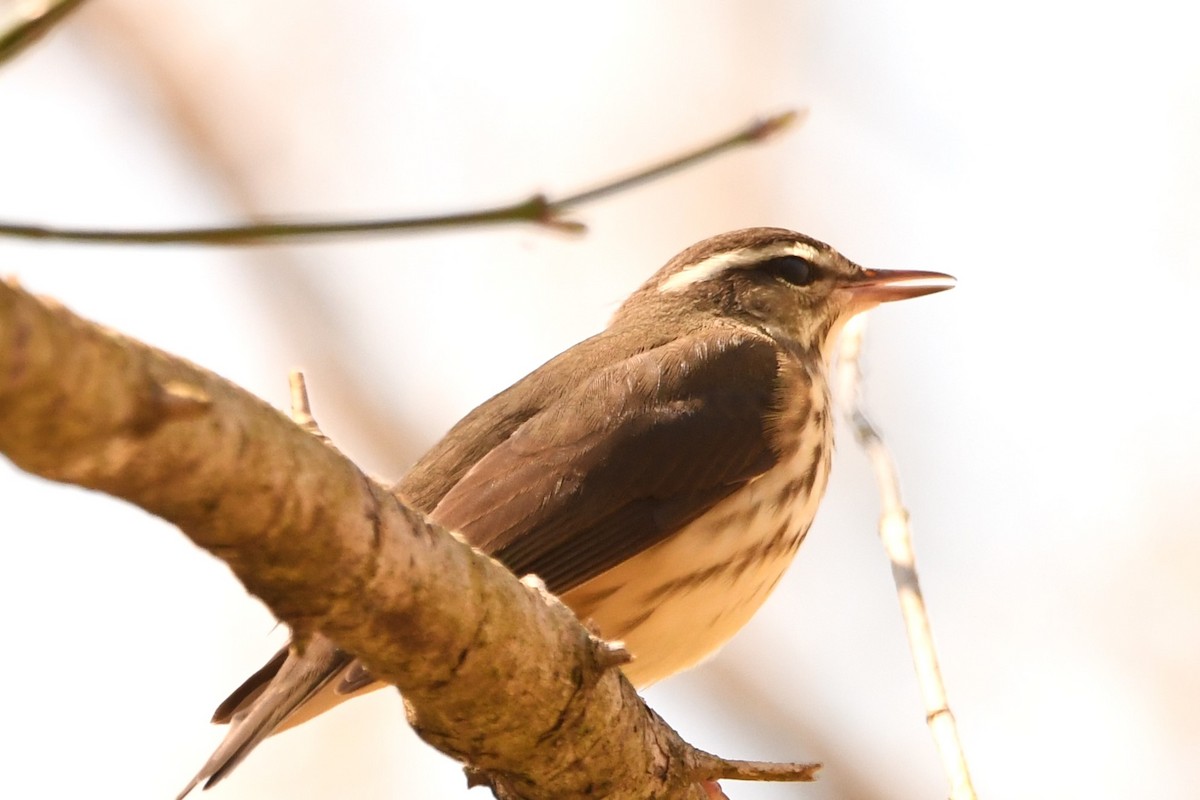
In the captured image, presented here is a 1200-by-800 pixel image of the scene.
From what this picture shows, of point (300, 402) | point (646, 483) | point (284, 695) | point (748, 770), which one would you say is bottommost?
point (748, 770)

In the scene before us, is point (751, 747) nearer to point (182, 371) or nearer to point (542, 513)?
point (542, 513)

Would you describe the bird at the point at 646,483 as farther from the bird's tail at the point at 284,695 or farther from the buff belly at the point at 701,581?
the bird's tail at the point at 284,695

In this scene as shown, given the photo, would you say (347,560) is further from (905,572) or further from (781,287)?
(781,287)

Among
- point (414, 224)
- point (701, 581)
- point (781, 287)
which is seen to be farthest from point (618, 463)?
point (414, 224)

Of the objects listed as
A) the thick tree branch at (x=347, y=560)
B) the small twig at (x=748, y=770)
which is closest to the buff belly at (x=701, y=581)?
the small twig at (x=748, y=770)

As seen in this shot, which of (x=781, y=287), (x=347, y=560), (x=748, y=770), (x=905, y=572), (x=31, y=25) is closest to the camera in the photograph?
(x=31, y=25)

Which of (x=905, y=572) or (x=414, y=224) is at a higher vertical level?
(x=905, y=572)

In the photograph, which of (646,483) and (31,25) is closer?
(31,25)
